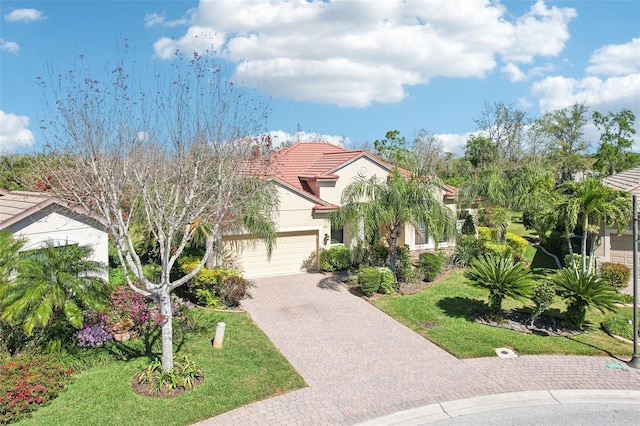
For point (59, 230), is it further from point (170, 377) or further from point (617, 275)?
point (617, 275)

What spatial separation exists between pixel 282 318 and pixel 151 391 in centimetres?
561

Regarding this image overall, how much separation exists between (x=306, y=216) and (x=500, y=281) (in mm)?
8983

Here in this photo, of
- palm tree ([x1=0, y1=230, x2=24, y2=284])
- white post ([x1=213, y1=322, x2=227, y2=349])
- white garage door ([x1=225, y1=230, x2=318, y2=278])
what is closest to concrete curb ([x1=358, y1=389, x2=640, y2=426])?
white post ([x1=213, y1=322, x2=227, y2=349])

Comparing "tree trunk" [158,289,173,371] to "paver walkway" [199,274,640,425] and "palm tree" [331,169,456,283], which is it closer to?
"paver walkway" [199,274,640,425]

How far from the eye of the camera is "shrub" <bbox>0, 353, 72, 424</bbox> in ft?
28.0

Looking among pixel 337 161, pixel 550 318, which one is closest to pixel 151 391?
pixel 550 318

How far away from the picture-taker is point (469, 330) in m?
13.4

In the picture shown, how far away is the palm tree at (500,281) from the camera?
1353 cm

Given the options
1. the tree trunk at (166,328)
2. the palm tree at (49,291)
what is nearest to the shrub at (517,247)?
the tree trunk at (166,328)

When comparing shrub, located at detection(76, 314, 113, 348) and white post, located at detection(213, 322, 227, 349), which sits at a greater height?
shrub, located at detection(76, 314, 113, 348)

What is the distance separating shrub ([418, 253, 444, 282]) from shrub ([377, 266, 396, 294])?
187cm

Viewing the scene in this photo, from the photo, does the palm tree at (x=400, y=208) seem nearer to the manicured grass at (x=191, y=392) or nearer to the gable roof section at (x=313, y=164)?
the gable roof section at (x=313, y=164)

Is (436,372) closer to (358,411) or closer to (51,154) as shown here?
(358,411)

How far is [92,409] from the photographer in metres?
8.86
